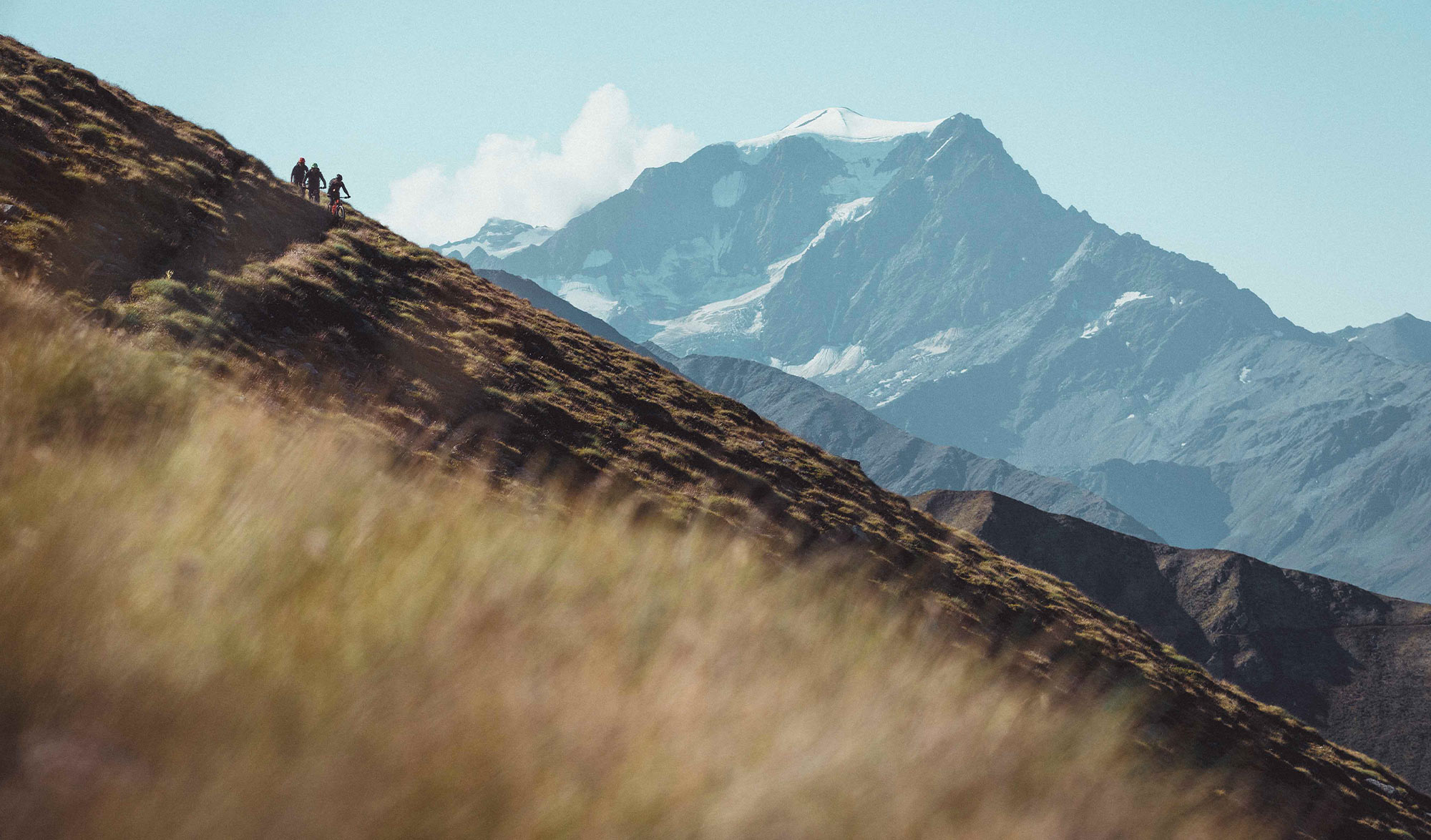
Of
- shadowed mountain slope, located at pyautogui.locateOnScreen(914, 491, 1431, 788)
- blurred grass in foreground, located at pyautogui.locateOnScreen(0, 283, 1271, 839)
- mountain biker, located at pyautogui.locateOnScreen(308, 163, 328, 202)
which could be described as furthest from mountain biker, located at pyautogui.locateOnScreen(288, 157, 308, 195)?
shadowed mountain slope, located at pyautogui.locateOnScreen(914, 491, 1431, 788)

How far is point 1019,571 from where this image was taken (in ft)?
95.1

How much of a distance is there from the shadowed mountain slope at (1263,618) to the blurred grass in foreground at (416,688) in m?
94.8

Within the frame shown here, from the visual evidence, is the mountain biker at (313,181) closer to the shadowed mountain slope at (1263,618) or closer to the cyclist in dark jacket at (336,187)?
the cyclist in dark jacket at (336,187)

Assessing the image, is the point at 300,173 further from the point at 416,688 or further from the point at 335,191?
the point at 416,688

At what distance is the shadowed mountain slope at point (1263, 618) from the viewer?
9962cm

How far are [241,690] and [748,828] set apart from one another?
1544mm

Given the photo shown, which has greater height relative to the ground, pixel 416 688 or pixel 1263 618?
pixel 1263 618

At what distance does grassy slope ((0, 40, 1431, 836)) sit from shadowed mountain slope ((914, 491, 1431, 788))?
7349 centimetres

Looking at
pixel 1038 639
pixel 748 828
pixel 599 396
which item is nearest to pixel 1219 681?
pixel 1038 639

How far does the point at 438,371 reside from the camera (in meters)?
21.0

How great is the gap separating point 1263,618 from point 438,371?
12380cm

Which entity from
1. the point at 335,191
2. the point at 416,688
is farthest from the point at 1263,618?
the point at 416,688

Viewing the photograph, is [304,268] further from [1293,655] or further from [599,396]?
[1293,655]

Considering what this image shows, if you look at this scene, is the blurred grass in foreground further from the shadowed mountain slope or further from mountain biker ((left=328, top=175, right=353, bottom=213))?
the shadowed mountain slope
